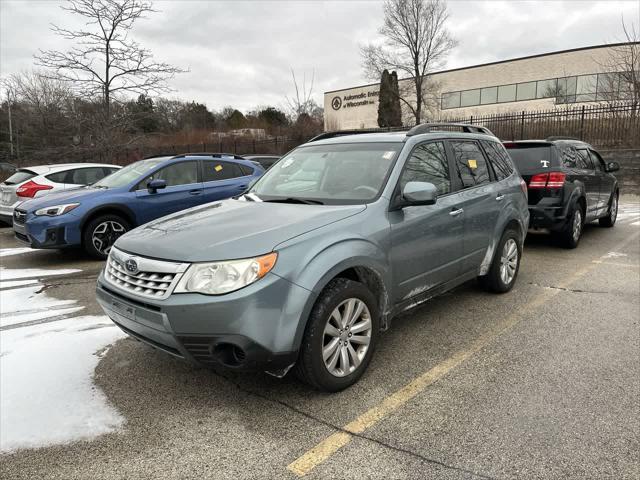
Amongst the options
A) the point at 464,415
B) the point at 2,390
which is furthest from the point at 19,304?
the point at 464,415

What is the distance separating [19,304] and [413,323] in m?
4.11

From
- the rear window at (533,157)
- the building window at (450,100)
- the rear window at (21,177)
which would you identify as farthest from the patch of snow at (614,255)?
the building window at (450,100)

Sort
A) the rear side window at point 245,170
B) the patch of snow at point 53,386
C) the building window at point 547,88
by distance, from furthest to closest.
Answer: the building window at point 547,88
the rear side window at point 245,170
the patch of snow at point 53,386

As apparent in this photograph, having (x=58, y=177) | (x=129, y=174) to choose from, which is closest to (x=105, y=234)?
(x=129, y=174)

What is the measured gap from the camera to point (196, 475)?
2.28 m

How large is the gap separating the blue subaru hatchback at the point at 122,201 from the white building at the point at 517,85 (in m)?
30.7

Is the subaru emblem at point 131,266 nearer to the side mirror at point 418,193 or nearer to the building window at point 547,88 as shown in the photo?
the side mirror at point 418,193

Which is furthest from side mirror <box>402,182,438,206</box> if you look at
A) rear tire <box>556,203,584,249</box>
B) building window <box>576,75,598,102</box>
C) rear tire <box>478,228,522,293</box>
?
building window <box>576,75,598,102</box>

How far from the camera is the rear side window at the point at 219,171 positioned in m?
7.95

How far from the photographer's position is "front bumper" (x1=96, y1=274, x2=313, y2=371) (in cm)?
251

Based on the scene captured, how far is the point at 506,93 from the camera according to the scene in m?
38.2

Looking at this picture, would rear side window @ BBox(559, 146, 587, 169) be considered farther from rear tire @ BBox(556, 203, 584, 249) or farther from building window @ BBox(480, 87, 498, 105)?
building window @ BBox(480, 87, 498, 105)

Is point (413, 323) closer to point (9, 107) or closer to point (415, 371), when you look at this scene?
point (415, 371)

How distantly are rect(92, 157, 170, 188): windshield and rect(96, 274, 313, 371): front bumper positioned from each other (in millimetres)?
5202
